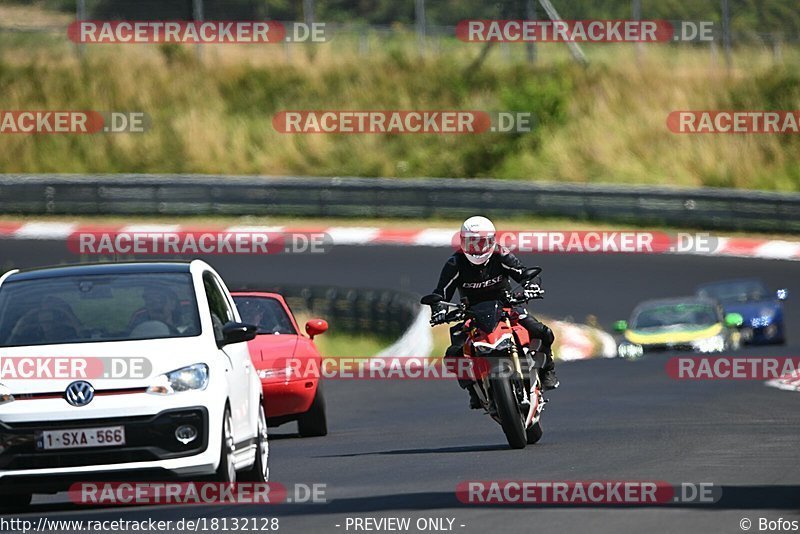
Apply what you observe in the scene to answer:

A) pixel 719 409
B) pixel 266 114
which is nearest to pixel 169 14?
pixel 266 114

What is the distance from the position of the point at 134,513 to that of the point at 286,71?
3467cm

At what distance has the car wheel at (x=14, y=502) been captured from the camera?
9.90m

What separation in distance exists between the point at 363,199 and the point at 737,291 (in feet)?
34.6

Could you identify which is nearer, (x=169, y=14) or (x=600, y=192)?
(x=600, y=192)

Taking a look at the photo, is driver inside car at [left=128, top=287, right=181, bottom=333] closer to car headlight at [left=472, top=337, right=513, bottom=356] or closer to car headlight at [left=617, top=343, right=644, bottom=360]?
car headlight at [left=472, top=337, right=513, bottom=356]

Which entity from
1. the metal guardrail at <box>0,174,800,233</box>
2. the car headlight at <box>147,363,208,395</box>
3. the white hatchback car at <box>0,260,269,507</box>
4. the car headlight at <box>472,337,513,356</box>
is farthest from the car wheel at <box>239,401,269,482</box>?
the metal guardrail at <box>0,174,800,233</box>

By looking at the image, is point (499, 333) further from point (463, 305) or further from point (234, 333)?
point (234, 333)

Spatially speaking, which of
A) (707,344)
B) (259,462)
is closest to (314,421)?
(259,462)

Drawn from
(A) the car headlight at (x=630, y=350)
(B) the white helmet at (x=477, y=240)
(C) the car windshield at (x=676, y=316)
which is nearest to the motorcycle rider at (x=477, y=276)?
(B) the white helmet at (x=477, y=240)

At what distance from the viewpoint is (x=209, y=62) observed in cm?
4391

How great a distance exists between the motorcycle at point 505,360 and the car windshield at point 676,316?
38.2 ft

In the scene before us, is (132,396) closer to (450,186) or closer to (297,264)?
(297,264)

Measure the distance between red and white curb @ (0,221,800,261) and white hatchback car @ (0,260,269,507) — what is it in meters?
20.1

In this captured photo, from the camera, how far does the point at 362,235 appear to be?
31984mm
